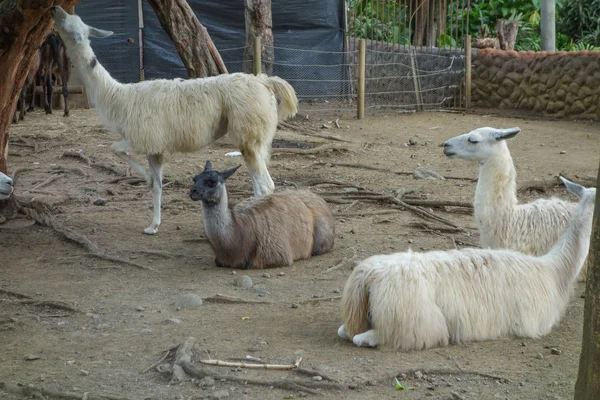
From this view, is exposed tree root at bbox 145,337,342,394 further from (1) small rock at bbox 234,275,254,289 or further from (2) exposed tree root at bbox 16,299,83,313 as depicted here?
(1) small rock at bbox 234,275,254,289

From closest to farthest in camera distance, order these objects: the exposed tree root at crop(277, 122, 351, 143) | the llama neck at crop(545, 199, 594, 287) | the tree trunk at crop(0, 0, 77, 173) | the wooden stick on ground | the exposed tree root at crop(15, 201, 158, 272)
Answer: the wooden stick on ground → the llama neck at crop(545, 199, 594, 287) → the tree trunk at crop(0, 0, 77, 173) → the exposed tree root at crop(15, 201, 158, 272) → the exposed tree root at crop(277, 122, 351, 143)

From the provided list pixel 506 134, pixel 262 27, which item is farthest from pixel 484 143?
pixel 262 27

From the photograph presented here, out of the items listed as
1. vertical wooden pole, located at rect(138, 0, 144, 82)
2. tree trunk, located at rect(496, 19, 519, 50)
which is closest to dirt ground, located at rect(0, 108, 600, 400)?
vertical wooden pole, located at rect(138, 0, 144, 82)

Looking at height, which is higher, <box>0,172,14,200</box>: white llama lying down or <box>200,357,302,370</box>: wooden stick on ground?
<box>0,172,14,200</box>: white llama lying down

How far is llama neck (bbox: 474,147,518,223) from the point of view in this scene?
573 centimetres

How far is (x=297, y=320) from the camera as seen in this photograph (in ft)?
16.6

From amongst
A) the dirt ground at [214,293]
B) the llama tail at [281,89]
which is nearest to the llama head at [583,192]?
the dirt ground at [214,293]

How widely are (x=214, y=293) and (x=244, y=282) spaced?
0.27 m

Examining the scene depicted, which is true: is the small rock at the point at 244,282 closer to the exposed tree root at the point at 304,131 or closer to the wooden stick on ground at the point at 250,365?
the wooden stick on ground at the point at 250,365

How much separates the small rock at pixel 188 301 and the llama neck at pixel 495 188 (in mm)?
1964

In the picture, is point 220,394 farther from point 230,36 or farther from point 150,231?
point 230,36

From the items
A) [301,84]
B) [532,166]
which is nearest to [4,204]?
[532,166]

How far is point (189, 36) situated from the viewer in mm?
10094

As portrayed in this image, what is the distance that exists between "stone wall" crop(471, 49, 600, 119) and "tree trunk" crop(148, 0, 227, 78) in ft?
23.4
